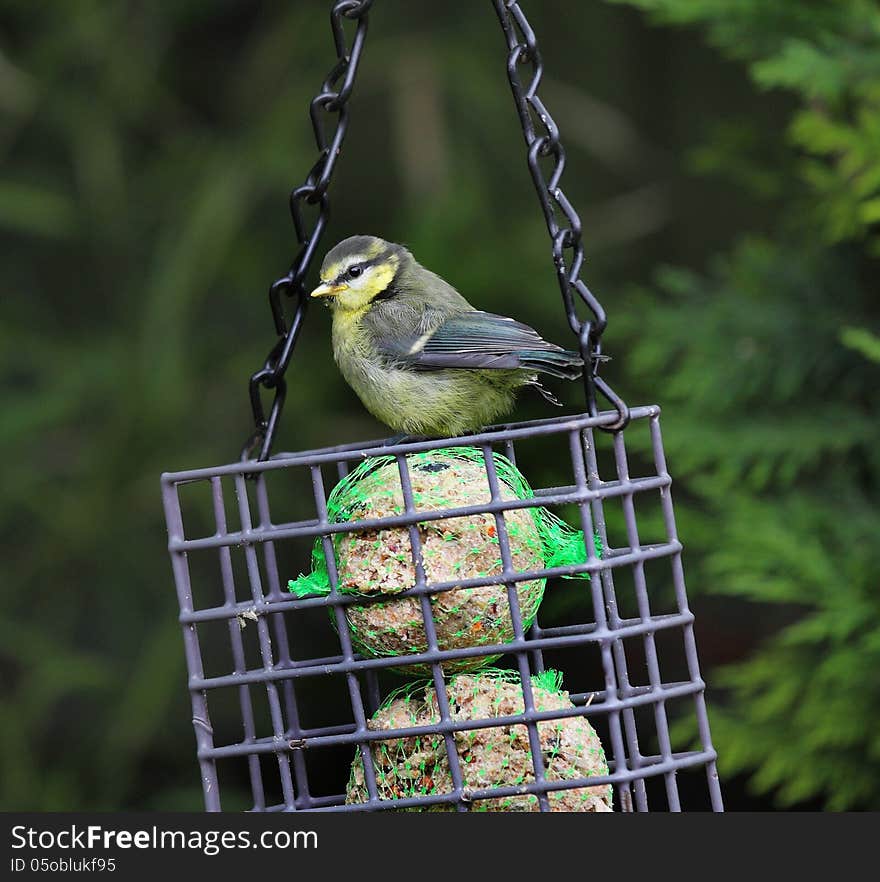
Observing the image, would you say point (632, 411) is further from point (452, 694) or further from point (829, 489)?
point (829, 489)

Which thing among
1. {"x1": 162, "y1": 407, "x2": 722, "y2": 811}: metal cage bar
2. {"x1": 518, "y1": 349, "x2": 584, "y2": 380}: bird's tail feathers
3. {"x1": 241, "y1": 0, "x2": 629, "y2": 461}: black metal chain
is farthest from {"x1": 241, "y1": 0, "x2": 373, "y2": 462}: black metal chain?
{"x1": 518, "y1": 349, "x2": 584, "y2": 380}: bird's tail feathers

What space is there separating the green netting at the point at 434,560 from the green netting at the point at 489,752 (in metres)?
0.08

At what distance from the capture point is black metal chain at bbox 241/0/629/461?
7.84ft

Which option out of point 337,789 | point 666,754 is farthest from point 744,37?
point 337,789

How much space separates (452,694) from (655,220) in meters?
3.57

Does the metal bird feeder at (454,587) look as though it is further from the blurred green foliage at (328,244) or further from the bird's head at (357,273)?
the blurred green foliage at (328,244)

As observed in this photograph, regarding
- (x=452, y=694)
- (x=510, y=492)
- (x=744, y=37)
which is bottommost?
(x=452, y=694)

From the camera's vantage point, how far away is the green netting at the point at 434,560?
92.9 inches

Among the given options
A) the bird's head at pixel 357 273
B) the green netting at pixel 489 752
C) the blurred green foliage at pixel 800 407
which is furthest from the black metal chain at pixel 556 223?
the blurred green foliage at pixel 800 407

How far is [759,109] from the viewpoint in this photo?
611 centimetres

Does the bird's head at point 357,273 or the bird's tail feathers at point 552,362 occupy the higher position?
the bird's head at point 357,273

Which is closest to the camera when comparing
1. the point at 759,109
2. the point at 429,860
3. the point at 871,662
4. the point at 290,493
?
the point at 429,860

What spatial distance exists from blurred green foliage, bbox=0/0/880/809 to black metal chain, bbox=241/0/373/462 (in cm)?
159

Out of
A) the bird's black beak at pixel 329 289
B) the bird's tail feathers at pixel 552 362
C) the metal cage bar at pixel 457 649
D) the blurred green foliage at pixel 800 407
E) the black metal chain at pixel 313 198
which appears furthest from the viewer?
the blurred green foliage at pixel 800 407
